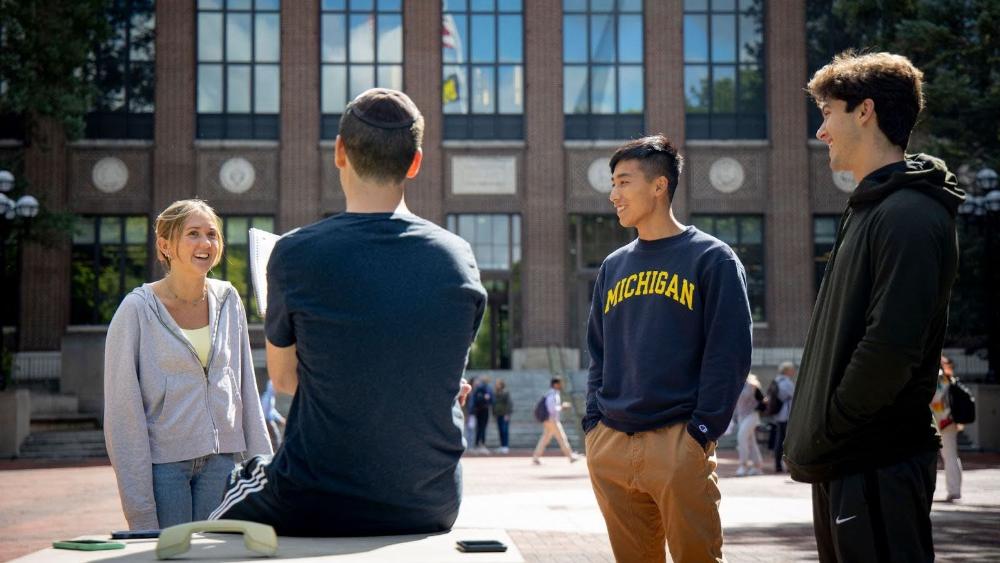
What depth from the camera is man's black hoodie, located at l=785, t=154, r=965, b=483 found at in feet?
11.7

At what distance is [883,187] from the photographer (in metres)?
3.78

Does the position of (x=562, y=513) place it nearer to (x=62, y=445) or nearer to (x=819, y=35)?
(x=62, y=445)

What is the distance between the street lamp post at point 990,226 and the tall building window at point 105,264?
23.6m

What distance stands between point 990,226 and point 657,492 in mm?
21591

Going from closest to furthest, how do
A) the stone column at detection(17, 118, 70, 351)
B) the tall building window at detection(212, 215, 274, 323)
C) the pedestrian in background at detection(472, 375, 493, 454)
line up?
the pedestrian in background at detection(472, 375, 493, 454) < the stone column at detection(17, 118, 70, 351) < the tall building window at detection(212, 215, 274, 323)

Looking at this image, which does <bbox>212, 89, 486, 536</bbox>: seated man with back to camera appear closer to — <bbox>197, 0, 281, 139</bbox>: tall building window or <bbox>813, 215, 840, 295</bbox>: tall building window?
<bbox>197, 0, 281, 139</bbox>: tall building window

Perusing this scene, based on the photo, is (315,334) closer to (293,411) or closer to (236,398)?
(293,411)

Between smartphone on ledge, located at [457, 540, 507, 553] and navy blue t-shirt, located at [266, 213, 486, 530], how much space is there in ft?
0.98

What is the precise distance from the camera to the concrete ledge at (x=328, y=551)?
2846 millimetres

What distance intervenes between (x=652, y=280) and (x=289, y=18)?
115 feet

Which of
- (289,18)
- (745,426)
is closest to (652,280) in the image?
(745,426)

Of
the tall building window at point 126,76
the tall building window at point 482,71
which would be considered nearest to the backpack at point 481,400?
the tall building window at point 482,71

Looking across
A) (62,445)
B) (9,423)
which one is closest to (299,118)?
(62,445)

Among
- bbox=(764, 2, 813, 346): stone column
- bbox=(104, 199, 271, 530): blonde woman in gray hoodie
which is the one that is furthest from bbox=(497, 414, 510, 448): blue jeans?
bbox=(104, 199, 271, 530): blonde woman in gray hoodie
